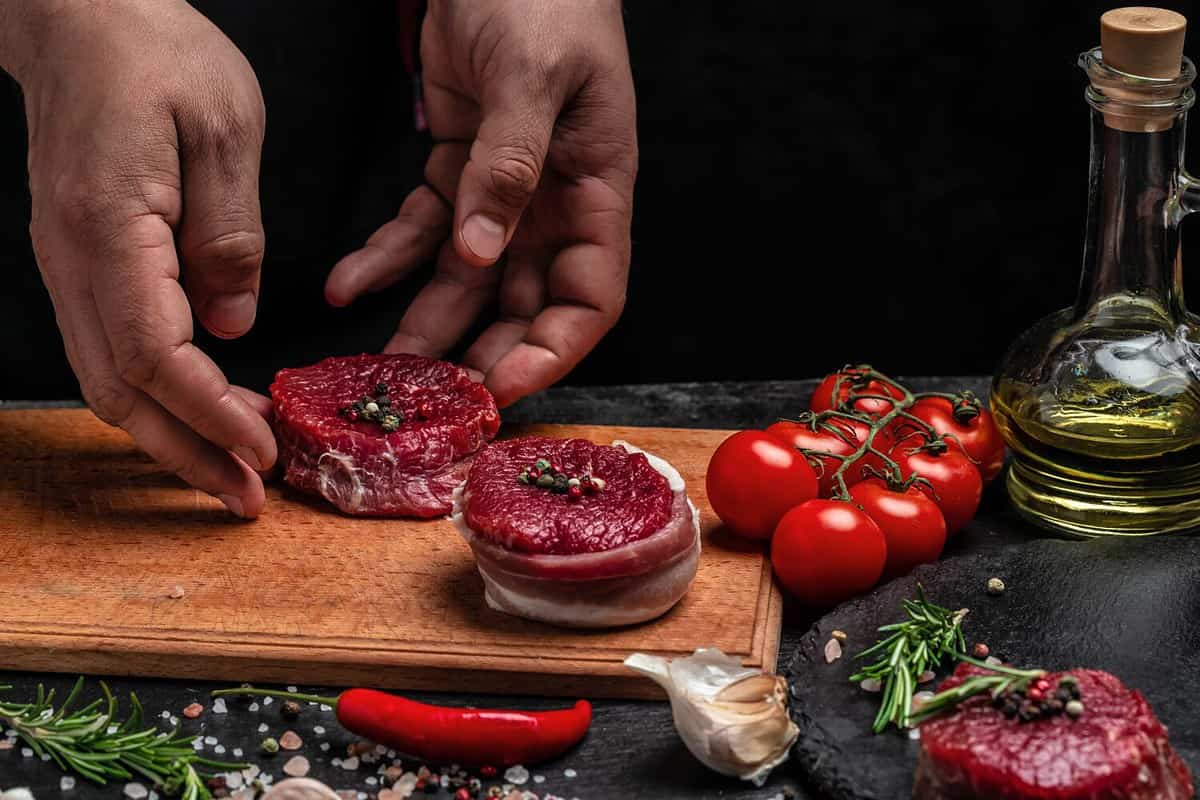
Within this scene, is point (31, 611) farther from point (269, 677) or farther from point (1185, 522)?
point (1185, 522)

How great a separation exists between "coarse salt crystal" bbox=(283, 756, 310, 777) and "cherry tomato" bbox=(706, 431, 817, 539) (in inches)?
41.3

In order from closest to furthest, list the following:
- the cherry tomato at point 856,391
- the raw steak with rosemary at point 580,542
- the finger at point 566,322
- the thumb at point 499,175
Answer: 1. the raw steak with rosemary at point 580,542
2. the thumb at point 499,175
3. the cherry tomato at point 856,391
4. the finger at point 566,322

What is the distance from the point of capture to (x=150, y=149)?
9.50 ft

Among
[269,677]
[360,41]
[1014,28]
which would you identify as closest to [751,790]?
[269,677]

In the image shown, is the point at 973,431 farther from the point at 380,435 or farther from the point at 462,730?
the point at 462,730

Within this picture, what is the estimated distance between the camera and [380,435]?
132 inches

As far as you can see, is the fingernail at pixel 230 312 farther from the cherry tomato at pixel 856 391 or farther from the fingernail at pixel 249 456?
the cherry tomato at pixel 856 391

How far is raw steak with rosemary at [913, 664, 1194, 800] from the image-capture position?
2.13 metres

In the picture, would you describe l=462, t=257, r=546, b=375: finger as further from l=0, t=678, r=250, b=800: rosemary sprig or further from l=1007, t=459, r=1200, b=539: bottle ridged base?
l=0, t=678, r=250, b=800: rosemary sprig

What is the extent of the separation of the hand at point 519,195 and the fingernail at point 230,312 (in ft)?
1.68

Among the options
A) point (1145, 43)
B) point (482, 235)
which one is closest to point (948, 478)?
point (1145, 43)

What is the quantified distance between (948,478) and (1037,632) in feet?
1.52

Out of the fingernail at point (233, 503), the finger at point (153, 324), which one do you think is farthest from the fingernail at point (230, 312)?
the fingernail at point (233, 503)

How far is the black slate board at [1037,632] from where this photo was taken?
2436mm
